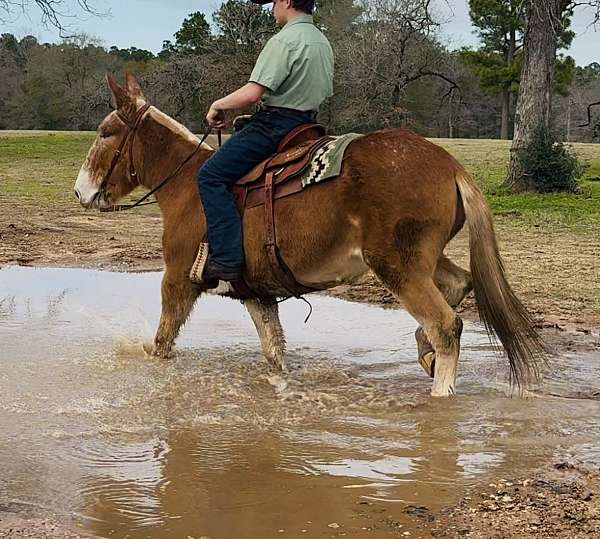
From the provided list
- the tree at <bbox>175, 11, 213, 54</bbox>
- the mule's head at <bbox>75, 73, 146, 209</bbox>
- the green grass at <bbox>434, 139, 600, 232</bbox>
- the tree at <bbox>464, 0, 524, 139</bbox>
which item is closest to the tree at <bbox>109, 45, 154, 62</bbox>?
the tree at <bbox>175, 11, 213, 54</bbox>

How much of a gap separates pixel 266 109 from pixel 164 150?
4.08 feet

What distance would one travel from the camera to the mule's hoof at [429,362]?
5.91m

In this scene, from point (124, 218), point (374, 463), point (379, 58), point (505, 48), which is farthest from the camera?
point (505, 48)

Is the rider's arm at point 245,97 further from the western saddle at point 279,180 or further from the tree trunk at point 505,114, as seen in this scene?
the tree trunk at point 505,114

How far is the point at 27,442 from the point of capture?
4836mm

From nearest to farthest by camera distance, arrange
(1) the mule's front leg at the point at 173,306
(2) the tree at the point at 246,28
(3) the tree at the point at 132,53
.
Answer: (1) the mule's front leg at the point at 173,306 → (2) the tree at the point at 246,28 → (3) the tree at the point at 132,53

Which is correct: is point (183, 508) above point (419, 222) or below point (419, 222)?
below

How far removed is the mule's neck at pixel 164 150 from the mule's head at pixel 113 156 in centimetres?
13

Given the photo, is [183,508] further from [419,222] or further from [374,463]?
[419,222]

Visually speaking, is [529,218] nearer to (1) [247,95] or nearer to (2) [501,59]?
(1) [247,95]

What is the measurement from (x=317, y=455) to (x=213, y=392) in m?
1.49

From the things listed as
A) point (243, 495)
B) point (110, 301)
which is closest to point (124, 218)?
point (110, 301)

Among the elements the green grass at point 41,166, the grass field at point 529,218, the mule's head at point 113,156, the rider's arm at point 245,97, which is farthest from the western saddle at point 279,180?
the green grass at point 41,166

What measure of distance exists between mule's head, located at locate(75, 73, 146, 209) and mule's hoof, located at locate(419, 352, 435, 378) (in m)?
2.77
